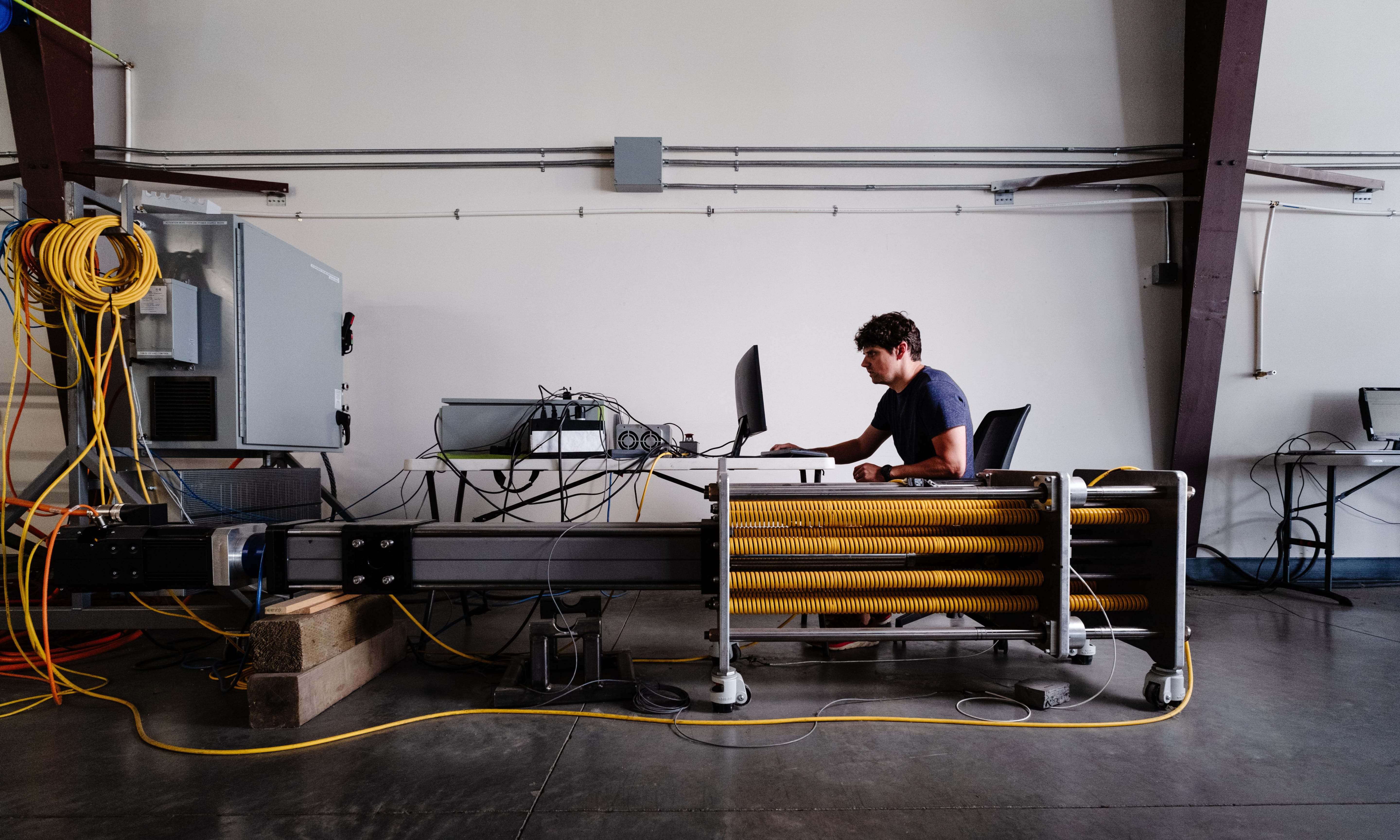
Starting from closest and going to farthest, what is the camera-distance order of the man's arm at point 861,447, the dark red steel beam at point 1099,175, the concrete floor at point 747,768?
1. the concrete floor at point 747,768
2. the man's arm at point 861,447
3. the dark red steel beam at point 1099,175

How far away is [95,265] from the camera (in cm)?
207

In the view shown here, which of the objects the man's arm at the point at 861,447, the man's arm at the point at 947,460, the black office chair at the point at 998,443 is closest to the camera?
the man's arm at the point at 947,460

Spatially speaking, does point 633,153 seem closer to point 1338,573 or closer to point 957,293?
point 957,293

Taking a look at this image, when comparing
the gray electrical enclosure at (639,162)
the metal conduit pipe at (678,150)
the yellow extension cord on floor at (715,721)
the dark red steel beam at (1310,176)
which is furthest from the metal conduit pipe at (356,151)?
the dark red steel beam at (1310,176)

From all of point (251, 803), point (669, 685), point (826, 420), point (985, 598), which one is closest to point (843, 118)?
point (826, 420)

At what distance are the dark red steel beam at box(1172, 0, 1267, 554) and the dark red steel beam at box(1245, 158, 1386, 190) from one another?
0.10m

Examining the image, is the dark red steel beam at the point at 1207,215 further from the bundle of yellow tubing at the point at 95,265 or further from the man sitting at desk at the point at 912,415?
the bundle of yellow tubing at the point at 95,265

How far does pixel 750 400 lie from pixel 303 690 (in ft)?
4.69

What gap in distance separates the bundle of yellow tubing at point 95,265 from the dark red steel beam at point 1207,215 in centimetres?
458

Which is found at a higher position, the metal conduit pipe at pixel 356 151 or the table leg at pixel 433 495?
the metal conduit pipe at pixel 356 151

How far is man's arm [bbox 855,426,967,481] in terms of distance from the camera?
2326mm

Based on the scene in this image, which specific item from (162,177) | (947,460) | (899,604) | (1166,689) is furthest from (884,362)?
(162,177)

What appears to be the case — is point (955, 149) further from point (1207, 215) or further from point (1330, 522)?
point (1330, 522)

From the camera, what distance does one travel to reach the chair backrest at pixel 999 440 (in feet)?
8.38
